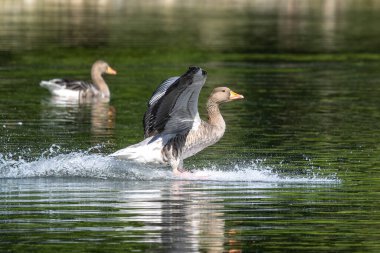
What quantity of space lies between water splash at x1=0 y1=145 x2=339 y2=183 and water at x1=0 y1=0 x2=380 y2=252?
0.02m

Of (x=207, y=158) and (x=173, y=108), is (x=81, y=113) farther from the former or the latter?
(x=173, y=108)

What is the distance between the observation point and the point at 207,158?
63.2ft

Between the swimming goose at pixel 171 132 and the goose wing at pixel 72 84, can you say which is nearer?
the swimming goose at pixel 171 132

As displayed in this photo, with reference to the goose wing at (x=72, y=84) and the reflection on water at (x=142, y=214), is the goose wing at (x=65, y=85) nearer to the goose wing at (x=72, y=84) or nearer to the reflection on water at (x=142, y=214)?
the goose wing at (x=72, y=84)

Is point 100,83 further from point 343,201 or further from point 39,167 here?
point 343,201

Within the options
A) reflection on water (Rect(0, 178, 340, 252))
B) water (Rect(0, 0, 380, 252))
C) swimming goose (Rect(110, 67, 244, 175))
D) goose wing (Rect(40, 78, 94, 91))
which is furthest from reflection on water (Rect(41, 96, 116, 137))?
reflection on water (Rect(0, 178, 340, 252))

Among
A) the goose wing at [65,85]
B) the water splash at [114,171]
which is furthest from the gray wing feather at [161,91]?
the goose wing at [65,85]

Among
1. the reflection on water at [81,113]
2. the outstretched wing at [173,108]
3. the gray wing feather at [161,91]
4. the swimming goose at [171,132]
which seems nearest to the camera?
the outstretched wing at [173,108]

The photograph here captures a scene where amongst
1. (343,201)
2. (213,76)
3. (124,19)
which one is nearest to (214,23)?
(124,19)

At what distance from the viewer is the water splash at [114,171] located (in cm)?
1689

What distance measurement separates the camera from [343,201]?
14969 mm

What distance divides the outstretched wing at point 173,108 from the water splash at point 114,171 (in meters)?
0.66

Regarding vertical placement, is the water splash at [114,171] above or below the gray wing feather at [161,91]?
below

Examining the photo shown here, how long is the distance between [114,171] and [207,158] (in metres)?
2.33
